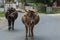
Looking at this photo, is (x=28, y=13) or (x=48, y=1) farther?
(x=48, y=1)

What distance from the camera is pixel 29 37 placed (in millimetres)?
11422

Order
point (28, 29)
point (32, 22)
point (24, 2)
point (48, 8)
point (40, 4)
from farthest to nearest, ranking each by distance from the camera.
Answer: point (24, 2), point (40, 4), point (48, 8), point (28, 29), point (32, 22)

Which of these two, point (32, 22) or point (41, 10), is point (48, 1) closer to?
point (41, 10)

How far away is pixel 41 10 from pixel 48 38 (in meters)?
31.7

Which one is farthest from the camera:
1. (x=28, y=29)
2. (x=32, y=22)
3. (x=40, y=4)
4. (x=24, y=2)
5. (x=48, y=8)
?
(x=24, y=2)

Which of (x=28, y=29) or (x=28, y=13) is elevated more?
(x=28, y=13)

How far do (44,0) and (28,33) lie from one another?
113ft

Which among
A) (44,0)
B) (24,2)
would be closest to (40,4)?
(44,0)

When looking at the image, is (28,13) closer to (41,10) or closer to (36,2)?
(41,10)

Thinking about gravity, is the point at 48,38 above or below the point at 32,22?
below

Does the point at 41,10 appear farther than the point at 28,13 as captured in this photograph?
Yes

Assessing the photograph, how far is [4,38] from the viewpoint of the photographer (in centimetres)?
1164

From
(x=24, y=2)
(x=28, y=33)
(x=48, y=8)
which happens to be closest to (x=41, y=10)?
(x=48, y=8)

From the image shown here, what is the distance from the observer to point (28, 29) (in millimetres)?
11359
